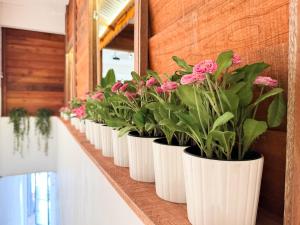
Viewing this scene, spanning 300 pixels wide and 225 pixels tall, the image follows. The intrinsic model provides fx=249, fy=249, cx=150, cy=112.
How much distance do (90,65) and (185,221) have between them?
1976mm

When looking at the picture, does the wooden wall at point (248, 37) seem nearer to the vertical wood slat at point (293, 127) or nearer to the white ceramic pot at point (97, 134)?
the vertical wood slat at point (293, 127)

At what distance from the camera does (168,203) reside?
60 cm

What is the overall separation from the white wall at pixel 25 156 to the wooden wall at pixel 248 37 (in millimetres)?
4415

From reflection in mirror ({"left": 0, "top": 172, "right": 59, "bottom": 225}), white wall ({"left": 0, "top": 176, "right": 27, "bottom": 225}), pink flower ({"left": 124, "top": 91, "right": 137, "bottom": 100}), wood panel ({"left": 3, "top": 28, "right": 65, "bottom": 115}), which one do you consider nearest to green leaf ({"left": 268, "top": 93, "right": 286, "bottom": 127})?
pink flower ({"left": 124, "top": 91, "right": 137, "bottom": 100})

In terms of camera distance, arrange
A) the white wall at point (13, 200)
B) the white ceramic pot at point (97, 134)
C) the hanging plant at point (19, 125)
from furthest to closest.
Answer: the hanging plant at point (19, 125) < the white wall at point (13, 200) < the white ceramic pot at point (97, 134)

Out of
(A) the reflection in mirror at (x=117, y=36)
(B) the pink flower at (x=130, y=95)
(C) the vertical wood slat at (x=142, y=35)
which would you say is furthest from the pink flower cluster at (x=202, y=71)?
(A) the reflection in mirror at (x=117, y=36)

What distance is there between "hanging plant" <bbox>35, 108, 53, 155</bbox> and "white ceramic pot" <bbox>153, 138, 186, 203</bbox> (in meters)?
4.72

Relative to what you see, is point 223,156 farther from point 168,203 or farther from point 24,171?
point 24,171

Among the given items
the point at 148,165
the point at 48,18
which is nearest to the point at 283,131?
the point at 148,165

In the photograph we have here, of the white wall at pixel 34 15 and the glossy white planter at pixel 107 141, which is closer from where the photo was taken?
the glossy white planter at pixel 107 141

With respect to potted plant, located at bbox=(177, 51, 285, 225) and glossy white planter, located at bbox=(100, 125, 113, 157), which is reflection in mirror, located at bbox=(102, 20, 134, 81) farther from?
potted plant, located at bbox=(177, 51, 285, 225)

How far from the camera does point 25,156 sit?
4.85 metres

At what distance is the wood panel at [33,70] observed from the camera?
4.74 metres

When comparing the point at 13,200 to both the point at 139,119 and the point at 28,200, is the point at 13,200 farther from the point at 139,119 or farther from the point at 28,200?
the point at 139,119
